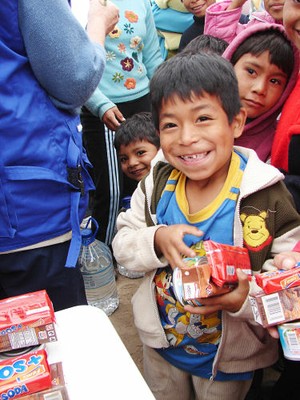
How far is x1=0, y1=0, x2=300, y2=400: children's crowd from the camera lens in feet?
3.53

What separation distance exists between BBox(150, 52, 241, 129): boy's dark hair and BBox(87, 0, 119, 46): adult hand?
17.7 inches

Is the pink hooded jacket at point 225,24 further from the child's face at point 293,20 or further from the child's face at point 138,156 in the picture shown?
the child's face at point 293,20

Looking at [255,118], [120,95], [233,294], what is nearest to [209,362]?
[233,294]

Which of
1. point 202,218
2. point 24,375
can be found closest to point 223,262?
point 202,218

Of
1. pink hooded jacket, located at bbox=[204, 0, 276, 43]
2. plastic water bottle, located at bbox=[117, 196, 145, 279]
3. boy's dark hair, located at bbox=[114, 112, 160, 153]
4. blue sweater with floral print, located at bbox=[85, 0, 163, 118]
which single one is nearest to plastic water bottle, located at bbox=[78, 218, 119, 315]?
plastic water bottle, located at bbox=[117, 196, 145, 279]

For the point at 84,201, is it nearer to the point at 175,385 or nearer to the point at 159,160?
the point at 159,160

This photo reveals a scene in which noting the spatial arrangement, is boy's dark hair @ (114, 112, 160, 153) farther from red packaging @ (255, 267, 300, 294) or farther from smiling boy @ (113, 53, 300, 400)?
red packaging @ (255, 267, 300, 294)

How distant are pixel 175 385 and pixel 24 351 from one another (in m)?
0.75

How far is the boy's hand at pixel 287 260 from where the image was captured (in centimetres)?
90

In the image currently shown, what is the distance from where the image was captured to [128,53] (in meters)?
2.59

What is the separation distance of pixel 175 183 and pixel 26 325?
632mm

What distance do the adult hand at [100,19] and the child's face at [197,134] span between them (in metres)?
0.54

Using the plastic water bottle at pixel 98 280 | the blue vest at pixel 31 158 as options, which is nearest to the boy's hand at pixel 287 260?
the blue vest at pixel 31 158

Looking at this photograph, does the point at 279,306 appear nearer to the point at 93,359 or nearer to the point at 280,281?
the point at 280,281
